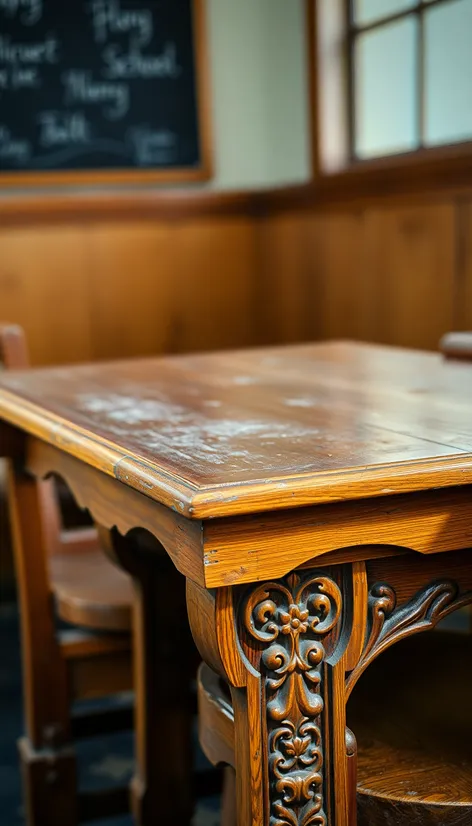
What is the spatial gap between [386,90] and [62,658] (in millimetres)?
2203

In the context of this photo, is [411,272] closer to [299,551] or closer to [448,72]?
[448,72]

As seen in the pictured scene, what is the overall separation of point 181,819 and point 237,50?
2927mm

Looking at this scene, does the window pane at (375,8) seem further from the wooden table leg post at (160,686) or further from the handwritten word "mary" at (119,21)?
the wooden table leg post at (160,686)

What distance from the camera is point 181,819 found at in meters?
1.95

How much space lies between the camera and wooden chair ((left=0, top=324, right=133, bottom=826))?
6.39 ft

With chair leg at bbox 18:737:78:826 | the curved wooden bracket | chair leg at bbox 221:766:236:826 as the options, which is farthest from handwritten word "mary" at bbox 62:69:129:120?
chair leg at bbox 221:766:236:826

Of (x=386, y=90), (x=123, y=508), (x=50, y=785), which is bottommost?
(x=50, y=785)

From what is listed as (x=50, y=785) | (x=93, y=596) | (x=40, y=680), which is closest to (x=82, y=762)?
(x=50, y=785)

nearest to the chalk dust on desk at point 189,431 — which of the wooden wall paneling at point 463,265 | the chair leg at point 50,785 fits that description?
the chair leg at point 50,785

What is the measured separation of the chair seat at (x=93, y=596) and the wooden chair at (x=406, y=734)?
503 mm

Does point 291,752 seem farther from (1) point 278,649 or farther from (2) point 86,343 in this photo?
(2) point 86,343

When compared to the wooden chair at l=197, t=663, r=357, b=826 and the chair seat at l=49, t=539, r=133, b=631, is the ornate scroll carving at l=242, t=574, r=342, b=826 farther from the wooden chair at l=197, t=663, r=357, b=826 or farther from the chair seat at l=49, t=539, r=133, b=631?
the chair seat at l=49, t=539, r=133, b=631

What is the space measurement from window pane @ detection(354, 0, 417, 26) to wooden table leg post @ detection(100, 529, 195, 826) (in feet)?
7.14

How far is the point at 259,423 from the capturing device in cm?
129
